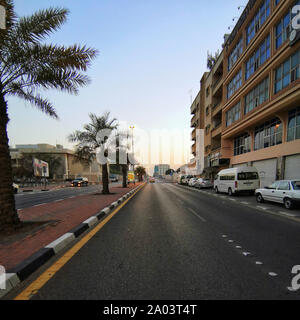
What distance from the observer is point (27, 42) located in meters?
4.90


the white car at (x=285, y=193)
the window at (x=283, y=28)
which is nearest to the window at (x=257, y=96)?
the window at (x=283, y=28)

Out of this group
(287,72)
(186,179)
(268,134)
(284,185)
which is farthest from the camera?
(186,179)

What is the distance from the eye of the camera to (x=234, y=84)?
73.0 ft

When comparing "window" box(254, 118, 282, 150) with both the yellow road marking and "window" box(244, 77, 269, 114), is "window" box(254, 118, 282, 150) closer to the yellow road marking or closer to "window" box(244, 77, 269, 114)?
"window" box(244, 77, 269, 114)

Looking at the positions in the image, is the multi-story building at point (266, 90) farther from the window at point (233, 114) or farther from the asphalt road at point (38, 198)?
the asphalt road at point (38, 198)

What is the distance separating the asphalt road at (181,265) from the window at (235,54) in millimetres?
23858

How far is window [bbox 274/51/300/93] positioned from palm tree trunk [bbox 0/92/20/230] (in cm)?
1795

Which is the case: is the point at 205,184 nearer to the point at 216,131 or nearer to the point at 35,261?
the point at 216,131

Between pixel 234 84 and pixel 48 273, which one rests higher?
pixel 234 84

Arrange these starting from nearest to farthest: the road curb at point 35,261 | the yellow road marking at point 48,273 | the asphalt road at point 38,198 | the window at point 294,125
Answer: the yellow road marking at point 48,273 < the road curb at point 35,261 < the asphalt road at point 38,198 < the window at point 294,125

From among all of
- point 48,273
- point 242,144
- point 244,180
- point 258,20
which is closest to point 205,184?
point 242,144

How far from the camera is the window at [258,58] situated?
15.6 m

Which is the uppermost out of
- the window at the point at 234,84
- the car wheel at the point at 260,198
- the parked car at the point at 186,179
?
the window at the point at 234,84

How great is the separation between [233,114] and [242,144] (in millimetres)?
4468
